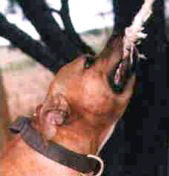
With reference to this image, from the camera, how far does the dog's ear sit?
10.6 feet

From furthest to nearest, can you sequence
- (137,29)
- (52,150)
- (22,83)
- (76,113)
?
(22,83), (76,113), (52,150), (137,29)

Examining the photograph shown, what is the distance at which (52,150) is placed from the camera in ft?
10.4

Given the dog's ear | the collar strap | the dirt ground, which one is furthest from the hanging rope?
the dirt ground

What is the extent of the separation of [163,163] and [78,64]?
133 cm

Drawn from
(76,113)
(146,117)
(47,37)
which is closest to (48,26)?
(47,37)

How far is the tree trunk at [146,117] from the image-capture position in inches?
166

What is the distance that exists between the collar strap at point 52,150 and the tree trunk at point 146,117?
107cm

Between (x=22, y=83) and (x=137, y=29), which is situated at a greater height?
(x=137, y=29)

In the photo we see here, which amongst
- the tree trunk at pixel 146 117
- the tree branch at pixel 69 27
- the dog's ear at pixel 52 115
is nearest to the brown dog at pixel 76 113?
the dog's ear at pixel 52 115

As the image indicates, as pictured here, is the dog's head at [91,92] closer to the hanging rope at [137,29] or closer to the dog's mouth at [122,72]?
the dog's mouth at [122,72]

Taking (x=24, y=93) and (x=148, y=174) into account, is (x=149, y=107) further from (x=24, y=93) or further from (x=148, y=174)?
(x=24, y=93)

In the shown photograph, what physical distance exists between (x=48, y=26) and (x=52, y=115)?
1.39 m

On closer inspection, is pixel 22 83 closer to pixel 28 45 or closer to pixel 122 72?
pixel 28 45

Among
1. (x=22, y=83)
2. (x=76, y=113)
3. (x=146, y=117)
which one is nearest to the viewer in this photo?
(x=76, y=113)
